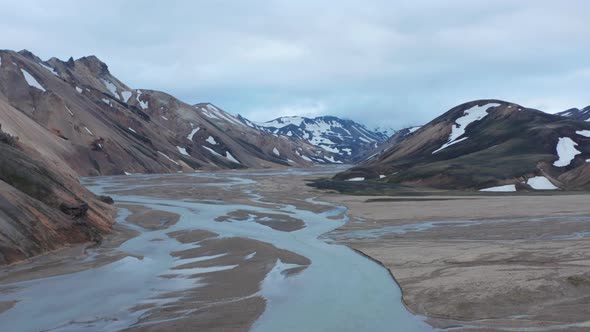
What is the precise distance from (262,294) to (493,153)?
279 ft

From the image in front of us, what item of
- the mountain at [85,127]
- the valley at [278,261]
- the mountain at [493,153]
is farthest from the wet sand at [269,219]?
the mountain at [85,127]

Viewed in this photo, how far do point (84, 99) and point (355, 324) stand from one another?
147 m

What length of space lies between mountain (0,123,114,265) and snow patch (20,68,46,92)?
107596 millimetres

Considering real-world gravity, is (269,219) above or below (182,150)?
below

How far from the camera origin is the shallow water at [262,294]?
14.7m

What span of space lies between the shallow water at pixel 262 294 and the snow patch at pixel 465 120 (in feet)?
317

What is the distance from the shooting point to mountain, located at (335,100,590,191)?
74312mm

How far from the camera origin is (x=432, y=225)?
35375mm

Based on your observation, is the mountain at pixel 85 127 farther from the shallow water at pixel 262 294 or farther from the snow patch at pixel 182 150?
the shallow water at pixel 262 294

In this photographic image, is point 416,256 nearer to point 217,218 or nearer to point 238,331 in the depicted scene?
point 238,331

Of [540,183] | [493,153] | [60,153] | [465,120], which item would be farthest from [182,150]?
[540,183]

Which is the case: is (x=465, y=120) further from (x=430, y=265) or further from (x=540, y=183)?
(x=430, y=265)

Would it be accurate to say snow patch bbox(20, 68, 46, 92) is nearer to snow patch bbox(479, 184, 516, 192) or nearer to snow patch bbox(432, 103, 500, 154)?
snow patch bbox(432, 103, 500, 154)

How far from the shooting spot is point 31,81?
134 meters
